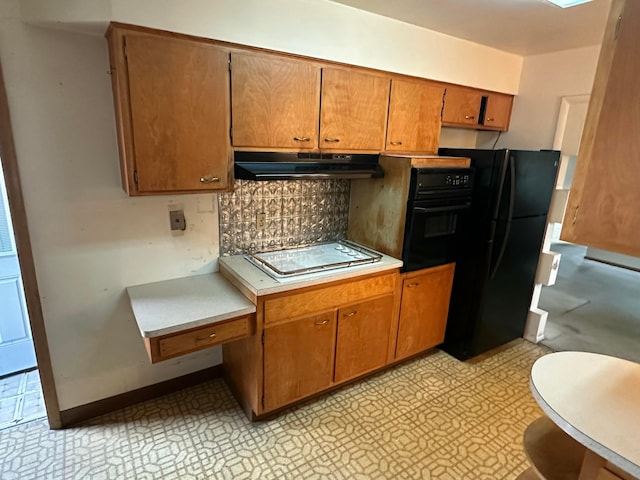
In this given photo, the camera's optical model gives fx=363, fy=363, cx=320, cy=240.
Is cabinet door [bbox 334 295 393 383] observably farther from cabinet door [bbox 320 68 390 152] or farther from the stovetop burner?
cabinet door [bbox 320 68 390 152]

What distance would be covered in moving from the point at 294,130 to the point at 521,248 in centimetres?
208

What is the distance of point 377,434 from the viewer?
7.16ft

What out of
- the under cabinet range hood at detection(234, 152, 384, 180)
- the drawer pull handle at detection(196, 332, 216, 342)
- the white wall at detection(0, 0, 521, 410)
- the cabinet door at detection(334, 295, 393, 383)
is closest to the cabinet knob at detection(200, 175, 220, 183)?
the under cabinet range hood at detection(234, 152, 384, 180)

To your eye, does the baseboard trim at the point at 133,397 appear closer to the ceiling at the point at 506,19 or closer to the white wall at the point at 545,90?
the ceiling at the point at 506,19

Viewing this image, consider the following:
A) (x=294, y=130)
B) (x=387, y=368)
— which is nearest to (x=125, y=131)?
(x=294, y=130)

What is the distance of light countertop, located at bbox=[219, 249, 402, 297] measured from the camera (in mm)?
1989

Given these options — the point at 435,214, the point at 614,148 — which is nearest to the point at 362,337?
the point at 435,214

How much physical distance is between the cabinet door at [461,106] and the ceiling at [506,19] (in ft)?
1.21

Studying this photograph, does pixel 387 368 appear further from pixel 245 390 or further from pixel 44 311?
pixel 44 311

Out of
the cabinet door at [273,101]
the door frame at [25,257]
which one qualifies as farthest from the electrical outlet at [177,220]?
the door frame at [25,257]

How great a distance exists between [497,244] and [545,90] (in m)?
1.40

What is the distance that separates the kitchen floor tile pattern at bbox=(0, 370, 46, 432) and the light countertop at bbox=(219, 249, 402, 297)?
1.45m

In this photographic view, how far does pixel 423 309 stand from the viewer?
2.77 meters

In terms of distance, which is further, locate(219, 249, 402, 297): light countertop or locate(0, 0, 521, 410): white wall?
locate(219, 249, 402, 297): light countertop
